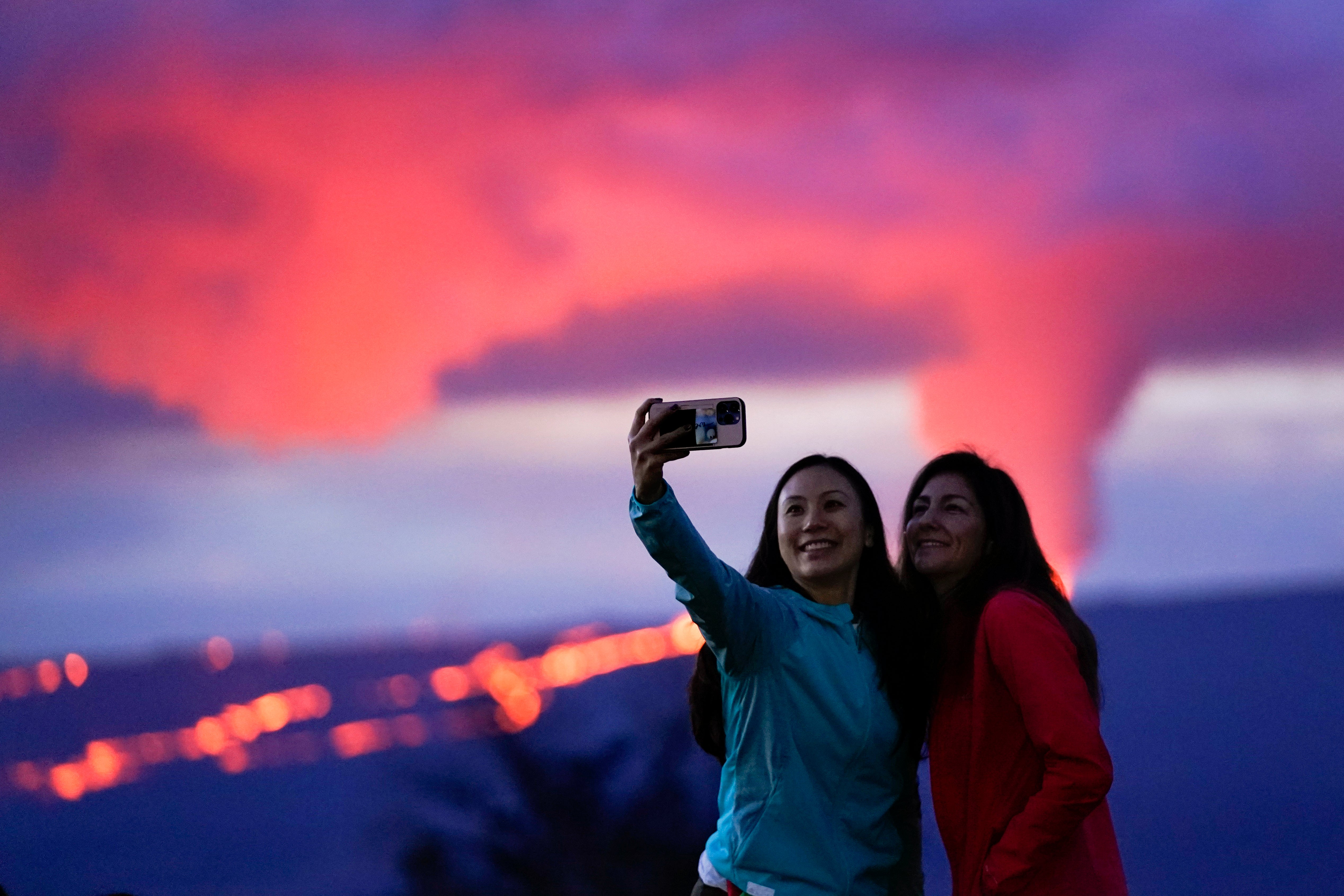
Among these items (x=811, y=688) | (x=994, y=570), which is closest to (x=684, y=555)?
(x=811, y=688)

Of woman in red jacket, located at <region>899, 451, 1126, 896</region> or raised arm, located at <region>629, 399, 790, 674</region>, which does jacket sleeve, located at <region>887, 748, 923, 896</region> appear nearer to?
woman in red jacket, located at <region>899, 451, 1126, 896</region>

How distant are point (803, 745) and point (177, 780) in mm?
14120

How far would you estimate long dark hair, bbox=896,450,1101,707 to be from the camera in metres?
2.72

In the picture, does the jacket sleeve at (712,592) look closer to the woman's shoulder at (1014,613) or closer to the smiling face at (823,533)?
the smiling face at (823,533)

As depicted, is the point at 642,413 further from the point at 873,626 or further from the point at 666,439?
the point at 873,626

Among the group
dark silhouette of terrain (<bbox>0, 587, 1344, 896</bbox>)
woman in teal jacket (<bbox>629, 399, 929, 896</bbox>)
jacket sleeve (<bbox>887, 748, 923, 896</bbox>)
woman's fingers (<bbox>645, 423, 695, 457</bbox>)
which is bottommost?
dark silhouette of terrain (<bbox>0, 587, 1344, 896</bbox>)

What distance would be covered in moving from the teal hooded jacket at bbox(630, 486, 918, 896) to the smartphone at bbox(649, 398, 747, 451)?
0.36 ft

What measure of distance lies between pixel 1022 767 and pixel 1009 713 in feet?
0.36

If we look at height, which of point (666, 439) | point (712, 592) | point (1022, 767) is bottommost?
point (1022, 767)

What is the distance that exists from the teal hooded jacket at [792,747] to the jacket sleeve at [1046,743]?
0.23 meters

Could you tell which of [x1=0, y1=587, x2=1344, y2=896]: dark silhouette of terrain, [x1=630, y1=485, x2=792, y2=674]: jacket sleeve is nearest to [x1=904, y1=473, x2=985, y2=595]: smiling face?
[x1=630, y1=485, x2=792, y2=674]: jacket sleeve

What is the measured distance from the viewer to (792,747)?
98.6 inches

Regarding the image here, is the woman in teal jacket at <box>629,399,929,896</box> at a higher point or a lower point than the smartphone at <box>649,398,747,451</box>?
lower

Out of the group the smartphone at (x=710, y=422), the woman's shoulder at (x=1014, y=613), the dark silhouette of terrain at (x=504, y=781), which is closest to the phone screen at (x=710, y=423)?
the smartphone at (x=710, y=422)
